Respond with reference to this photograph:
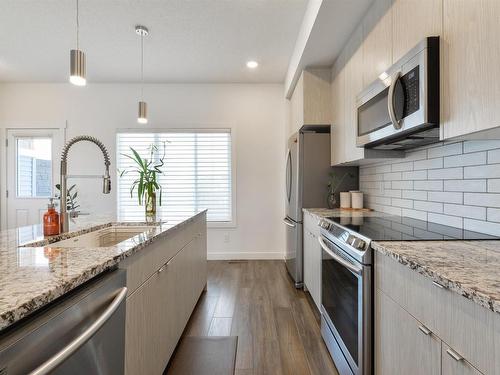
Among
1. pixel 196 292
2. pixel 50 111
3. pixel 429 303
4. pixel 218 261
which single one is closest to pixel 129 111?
pixel 50 111

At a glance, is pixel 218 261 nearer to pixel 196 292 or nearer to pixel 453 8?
pixel 196 292

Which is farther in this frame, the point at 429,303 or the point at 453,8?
the point at 453,8

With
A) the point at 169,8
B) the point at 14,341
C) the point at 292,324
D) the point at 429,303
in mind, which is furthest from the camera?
the point at 169,8

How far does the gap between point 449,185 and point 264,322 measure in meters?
1.69

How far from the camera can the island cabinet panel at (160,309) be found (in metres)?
1.18

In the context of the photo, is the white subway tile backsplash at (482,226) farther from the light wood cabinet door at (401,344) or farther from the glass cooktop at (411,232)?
the light wood cabinet door at (401,344)

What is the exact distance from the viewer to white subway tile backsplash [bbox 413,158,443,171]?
68.5 inches

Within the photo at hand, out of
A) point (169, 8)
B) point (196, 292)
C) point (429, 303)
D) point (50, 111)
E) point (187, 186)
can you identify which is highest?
point (169, 8)

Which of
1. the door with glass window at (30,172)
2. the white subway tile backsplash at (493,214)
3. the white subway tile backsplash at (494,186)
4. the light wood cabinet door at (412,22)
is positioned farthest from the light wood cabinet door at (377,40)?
the door with glass window at (30,172)

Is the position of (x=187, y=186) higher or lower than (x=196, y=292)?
higher

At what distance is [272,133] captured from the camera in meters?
4.23

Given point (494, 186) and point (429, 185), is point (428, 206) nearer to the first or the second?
point (429, 185)

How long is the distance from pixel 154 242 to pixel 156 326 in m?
0.44

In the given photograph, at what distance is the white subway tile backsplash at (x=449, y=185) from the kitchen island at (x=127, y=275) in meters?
1.66
